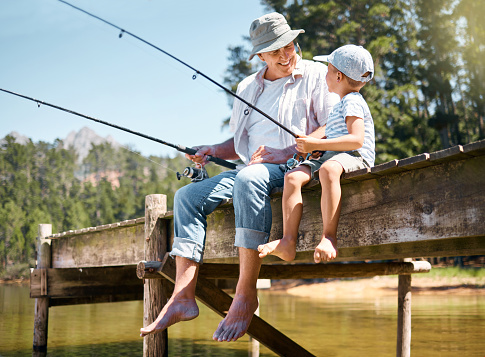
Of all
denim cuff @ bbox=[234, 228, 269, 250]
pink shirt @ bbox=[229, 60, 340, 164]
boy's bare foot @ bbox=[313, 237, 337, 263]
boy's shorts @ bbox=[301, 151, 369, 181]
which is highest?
pink shirt @ bbox=[229, 60, 340, 164]

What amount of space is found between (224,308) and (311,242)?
47.5 inches

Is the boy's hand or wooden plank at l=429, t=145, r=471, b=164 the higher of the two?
the boy's hand

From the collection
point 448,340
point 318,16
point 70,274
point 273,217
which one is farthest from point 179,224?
point 318,16

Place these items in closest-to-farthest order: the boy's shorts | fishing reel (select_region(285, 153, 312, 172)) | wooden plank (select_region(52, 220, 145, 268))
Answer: the boy's shorts → fishing reel (select_region(285, 153, 312, 172)) → wooden plank (select_region(52, 220, 145, 268))

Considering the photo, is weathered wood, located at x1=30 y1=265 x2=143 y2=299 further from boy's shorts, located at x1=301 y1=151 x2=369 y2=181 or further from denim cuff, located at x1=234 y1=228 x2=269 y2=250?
boy's shorts, located at x1=301 y1=151 x2=369 y2=181

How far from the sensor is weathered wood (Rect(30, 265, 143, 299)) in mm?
6516

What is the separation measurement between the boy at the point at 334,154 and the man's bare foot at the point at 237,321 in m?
0.29

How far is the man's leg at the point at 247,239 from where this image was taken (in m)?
2.77

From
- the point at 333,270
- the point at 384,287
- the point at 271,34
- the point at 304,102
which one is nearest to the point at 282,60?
the point at 271,34

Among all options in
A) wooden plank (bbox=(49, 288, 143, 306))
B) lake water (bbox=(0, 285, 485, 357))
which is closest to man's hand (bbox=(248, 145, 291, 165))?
lake water (bbox=(0, 285, 485, 357))

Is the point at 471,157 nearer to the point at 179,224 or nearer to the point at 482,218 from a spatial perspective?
the point at 482,218

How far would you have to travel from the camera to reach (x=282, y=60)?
10.9 ft

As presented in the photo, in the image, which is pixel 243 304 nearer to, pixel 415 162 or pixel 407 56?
pixel 415 162

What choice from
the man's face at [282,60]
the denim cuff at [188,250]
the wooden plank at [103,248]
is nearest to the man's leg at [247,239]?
the denim cuff at [188,250]
